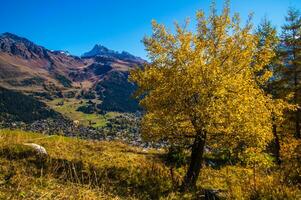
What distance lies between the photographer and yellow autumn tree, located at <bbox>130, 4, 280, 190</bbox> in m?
18.5

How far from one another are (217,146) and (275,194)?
18.4 ft

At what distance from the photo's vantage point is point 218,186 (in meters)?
20.0

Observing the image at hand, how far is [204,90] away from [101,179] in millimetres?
7075

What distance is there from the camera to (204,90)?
18406 mm

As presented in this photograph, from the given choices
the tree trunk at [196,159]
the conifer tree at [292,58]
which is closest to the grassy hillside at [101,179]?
the tree trunk at [196,159]

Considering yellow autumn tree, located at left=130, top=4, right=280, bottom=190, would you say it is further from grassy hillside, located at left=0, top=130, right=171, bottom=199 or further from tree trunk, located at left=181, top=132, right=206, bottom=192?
grassy hillside, located at left=0, top=130, right=171, bottom=199

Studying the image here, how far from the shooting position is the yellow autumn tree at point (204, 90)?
18.5 meters

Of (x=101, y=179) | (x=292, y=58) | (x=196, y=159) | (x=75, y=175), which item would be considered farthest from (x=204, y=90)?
(x=292, y=58)

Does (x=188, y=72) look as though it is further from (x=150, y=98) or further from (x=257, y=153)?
(x=257, y=153)

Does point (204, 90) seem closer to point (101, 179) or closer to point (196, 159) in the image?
point (196, 159)

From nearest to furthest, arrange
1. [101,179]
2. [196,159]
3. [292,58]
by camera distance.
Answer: [101,179] → [196,159] → [292,58]

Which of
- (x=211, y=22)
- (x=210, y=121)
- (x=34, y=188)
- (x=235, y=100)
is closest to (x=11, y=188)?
(x=34, y=188)

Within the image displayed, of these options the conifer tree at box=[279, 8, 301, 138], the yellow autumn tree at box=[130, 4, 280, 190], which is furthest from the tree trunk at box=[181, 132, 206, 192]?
the conifer tree at box=[279, 8, 301, 138]

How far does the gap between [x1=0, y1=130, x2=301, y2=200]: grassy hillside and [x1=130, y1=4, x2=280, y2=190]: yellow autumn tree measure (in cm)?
185
